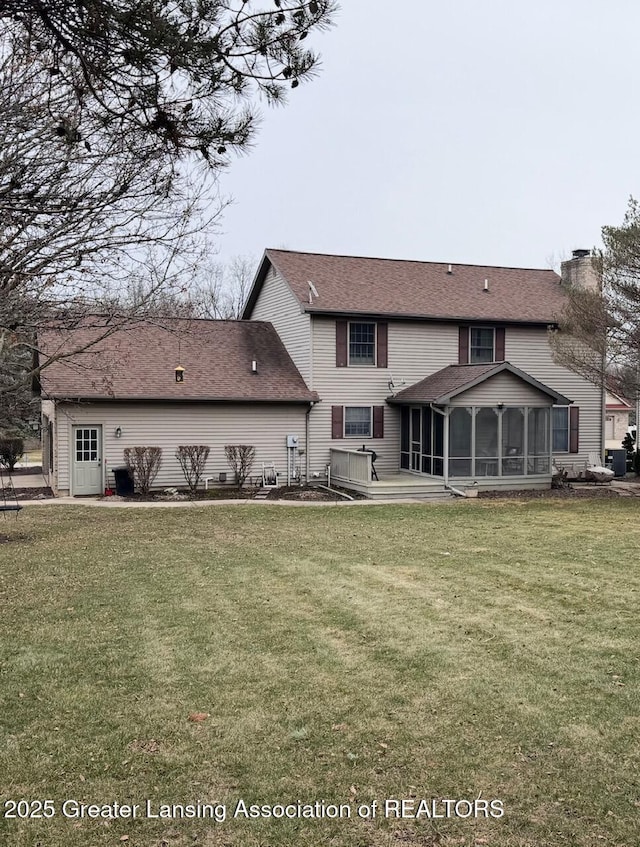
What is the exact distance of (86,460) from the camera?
A: 18344mm

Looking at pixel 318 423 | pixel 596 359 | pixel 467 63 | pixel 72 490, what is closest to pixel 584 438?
pixel 596 359

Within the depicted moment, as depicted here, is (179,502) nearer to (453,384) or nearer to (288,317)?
(288,317)

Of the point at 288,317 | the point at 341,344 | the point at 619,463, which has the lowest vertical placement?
the point at 619,463

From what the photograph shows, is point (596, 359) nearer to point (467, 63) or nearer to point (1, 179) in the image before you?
point (467, 63)

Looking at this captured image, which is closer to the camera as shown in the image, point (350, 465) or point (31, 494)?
point (31, 494)

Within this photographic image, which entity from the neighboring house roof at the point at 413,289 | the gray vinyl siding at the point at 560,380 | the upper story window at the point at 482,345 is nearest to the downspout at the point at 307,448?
the neighboring house roof at the point at 413,289

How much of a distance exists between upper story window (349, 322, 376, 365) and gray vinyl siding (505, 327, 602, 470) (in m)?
4.46

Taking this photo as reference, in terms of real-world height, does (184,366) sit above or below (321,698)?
above

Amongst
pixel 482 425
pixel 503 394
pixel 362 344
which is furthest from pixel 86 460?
pixel 503 394

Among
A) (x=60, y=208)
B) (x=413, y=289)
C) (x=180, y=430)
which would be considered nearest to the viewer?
(x=60, y=208)

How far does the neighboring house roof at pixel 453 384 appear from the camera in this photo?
741 inches

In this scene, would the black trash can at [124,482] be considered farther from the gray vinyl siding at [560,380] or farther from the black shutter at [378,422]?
the gray vinyl siding at [560,380]

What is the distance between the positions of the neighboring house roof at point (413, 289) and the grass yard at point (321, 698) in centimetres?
1196

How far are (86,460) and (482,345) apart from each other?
1221cm
